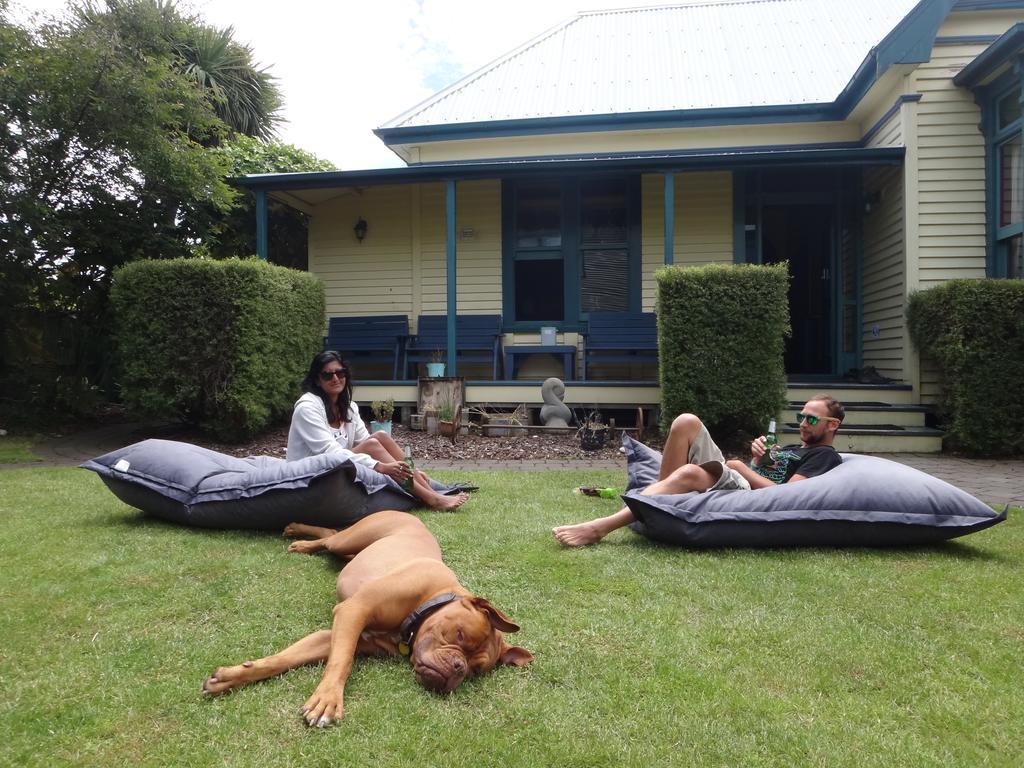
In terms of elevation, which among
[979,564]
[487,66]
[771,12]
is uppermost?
[771,12]

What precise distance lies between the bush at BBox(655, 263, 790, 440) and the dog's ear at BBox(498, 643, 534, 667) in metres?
6.08

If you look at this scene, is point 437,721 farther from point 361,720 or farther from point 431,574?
point 431,574

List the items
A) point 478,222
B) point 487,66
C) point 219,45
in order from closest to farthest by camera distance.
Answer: point 478,222
point 487,66
point 219,45

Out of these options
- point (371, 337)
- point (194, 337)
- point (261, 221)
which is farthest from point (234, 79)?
point (194, 337)

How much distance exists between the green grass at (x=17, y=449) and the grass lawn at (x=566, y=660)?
4.50 metres

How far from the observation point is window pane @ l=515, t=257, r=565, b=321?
12.0m

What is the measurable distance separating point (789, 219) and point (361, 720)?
12660 mm


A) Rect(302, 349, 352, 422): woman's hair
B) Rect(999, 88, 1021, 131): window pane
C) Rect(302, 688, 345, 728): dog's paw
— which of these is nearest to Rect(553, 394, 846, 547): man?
Rect(302, 349, 352, 422): woman's hair

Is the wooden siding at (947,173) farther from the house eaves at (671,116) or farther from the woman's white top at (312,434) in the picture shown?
the woman's white top at (312,434)

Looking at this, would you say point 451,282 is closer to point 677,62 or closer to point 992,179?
point 677,62

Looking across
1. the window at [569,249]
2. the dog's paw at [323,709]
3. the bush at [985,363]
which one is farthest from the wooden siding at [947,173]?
the dog's paw at [323,709]

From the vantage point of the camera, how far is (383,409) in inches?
391

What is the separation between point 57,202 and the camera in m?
9.80

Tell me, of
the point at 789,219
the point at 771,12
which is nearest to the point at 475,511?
the point at 789,219
